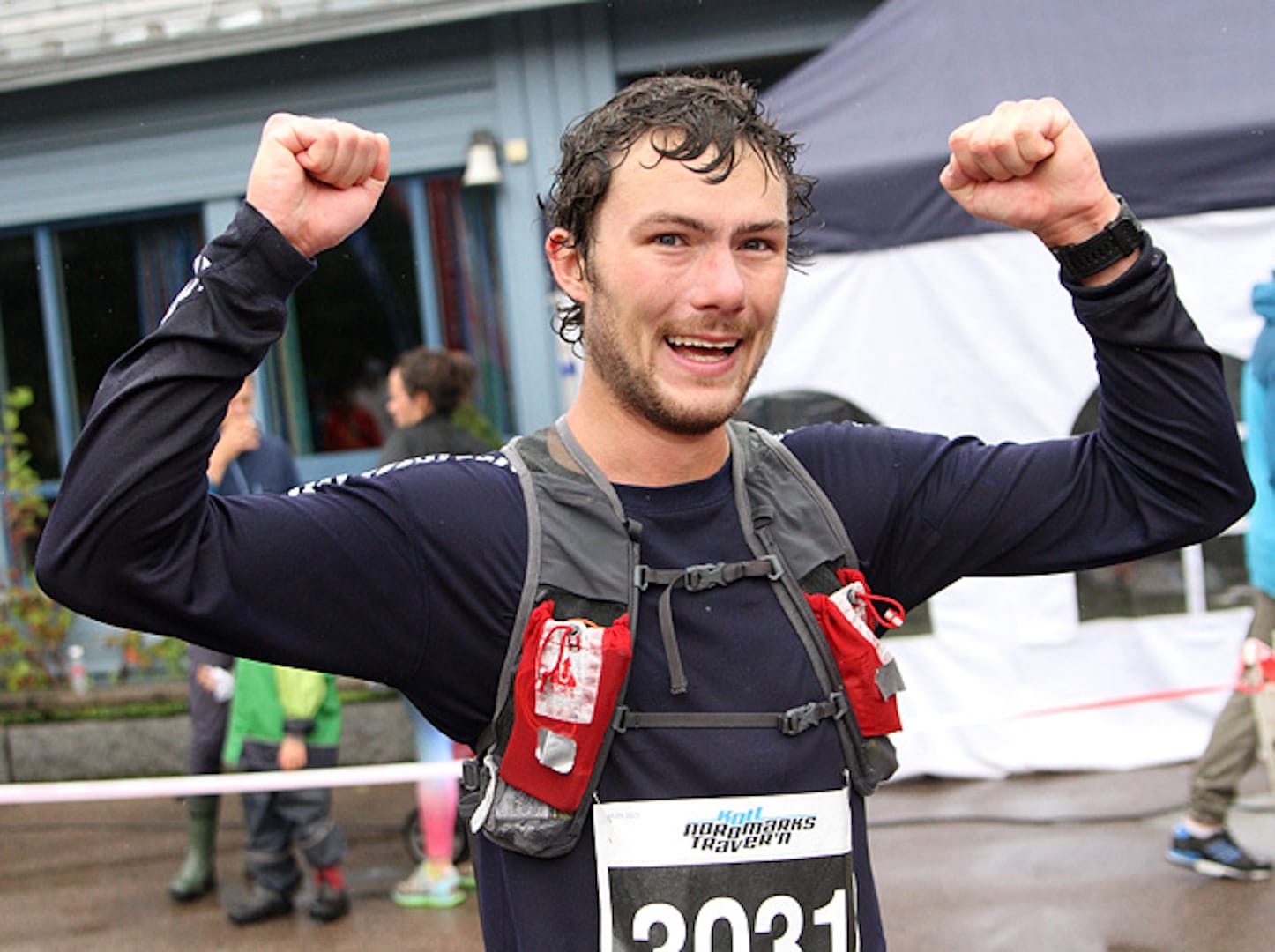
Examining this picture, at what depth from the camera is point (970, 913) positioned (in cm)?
493

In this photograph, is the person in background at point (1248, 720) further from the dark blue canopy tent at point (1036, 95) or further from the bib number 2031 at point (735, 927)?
the bib number 2031 at point (735, 927)

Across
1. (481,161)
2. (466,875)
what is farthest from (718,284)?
(481,161)

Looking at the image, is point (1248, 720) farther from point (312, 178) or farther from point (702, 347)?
point (312, 178)

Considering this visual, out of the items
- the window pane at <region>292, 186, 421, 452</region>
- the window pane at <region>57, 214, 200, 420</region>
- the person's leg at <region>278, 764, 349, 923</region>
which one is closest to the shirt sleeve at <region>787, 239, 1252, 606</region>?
the person's leg at <region>278, 764, 349, 923</region>

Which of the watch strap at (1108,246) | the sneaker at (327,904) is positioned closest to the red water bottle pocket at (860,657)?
the watch strap at (1108,246)

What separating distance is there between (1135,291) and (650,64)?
6.93 metres

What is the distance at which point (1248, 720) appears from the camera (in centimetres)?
480

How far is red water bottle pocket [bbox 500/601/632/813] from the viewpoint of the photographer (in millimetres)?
1729

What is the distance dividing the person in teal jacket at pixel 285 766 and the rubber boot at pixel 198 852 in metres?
0.32

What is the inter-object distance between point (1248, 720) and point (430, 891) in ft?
9.74

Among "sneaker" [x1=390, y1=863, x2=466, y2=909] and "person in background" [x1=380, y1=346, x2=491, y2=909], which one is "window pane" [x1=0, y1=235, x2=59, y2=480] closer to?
"person in background" [x1=380, y1=346, x2=491, y2=909]

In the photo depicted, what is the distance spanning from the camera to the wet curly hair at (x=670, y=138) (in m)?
1.88

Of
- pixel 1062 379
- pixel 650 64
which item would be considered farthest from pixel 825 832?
pixel 650 64

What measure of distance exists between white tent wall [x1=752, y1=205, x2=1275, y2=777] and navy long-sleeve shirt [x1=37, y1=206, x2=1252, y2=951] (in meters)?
4.12
